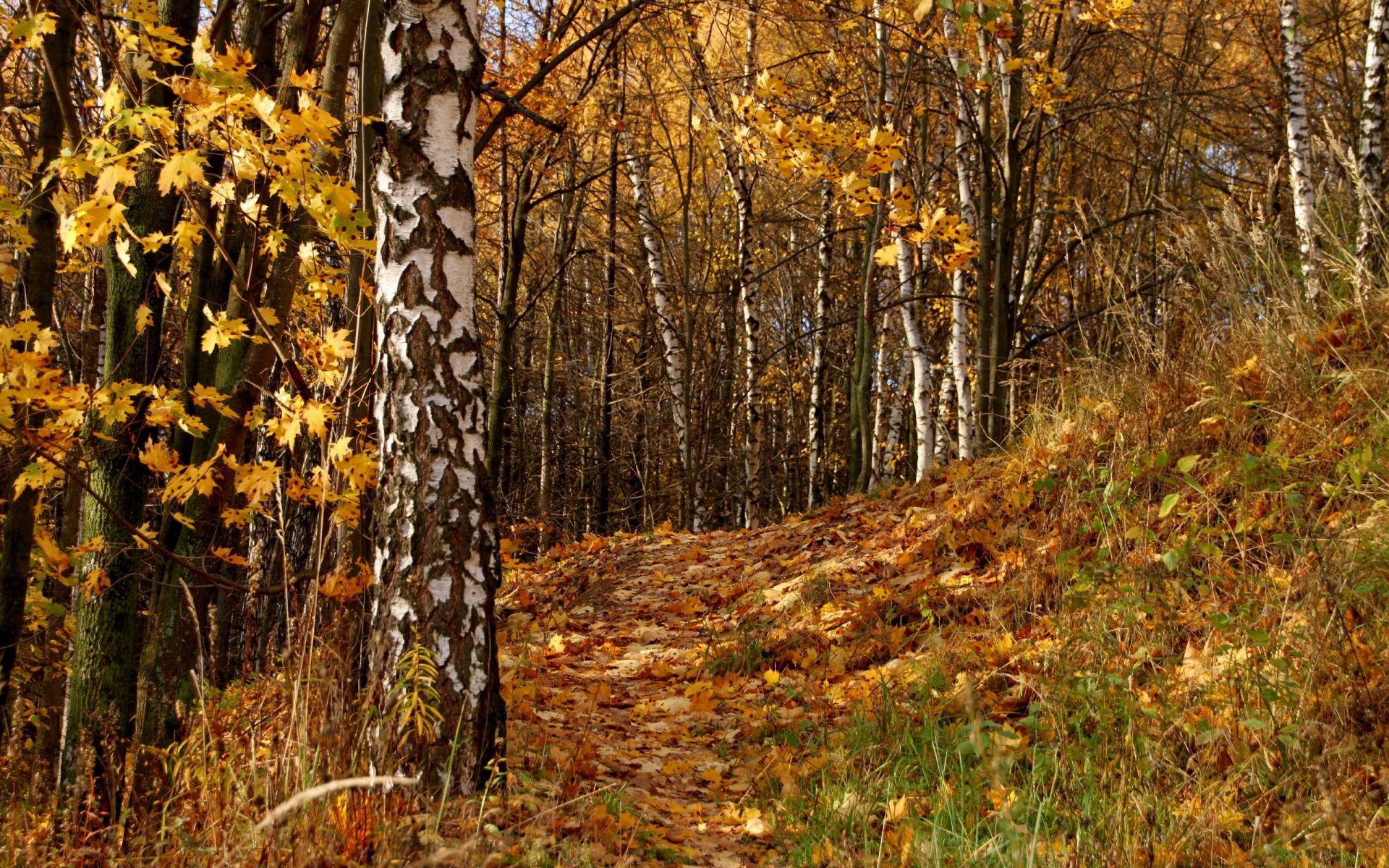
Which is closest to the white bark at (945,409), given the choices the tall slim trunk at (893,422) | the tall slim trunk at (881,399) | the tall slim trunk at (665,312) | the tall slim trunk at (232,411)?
the tall slim trunk at (893,422)

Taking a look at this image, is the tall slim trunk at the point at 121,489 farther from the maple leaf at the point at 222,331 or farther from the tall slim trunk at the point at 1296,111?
the tall slim trunk at the point at 1296,111

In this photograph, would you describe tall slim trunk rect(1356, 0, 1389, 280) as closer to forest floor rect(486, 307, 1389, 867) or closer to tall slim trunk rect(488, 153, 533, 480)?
forest floor rect(486, 307, 1389, 867)

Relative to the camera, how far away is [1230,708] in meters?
2.88

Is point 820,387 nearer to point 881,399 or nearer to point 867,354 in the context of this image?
point 881,399

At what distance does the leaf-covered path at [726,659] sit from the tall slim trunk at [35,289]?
250cm

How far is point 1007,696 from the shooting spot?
3.56 metres

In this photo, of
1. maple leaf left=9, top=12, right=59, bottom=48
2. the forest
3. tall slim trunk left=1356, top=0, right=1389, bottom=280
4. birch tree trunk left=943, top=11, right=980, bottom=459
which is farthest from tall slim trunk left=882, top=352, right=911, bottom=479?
maple leaf left=9, top=12, right=59, bottom=48

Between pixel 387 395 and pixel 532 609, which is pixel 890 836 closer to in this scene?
pixel 387 395

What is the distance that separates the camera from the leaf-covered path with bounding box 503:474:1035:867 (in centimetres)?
310

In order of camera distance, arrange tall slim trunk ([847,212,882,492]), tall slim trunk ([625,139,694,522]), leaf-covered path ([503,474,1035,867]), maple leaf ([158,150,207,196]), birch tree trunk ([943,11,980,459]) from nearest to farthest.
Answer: maple leaf ([158,150,207,196]) → leaf-covered path ([503,474,1035,867]) → tall slim trunk ([847,212,882,492]) → birch tree trunk ([943,11,980,459]) → tall slim trunk ([625,139,694,522])

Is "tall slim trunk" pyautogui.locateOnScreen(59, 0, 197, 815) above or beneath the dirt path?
above

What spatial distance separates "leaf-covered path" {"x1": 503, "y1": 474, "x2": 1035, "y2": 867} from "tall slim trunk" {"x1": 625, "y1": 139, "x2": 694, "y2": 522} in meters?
3.49

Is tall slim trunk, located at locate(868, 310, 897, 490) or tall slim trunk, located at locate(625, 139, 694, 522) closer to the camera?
tall slim trunk, located at locate(625, 139, 694, 522)

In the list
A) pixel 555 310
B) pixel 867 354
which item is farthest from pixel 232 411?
pixel 555 310
